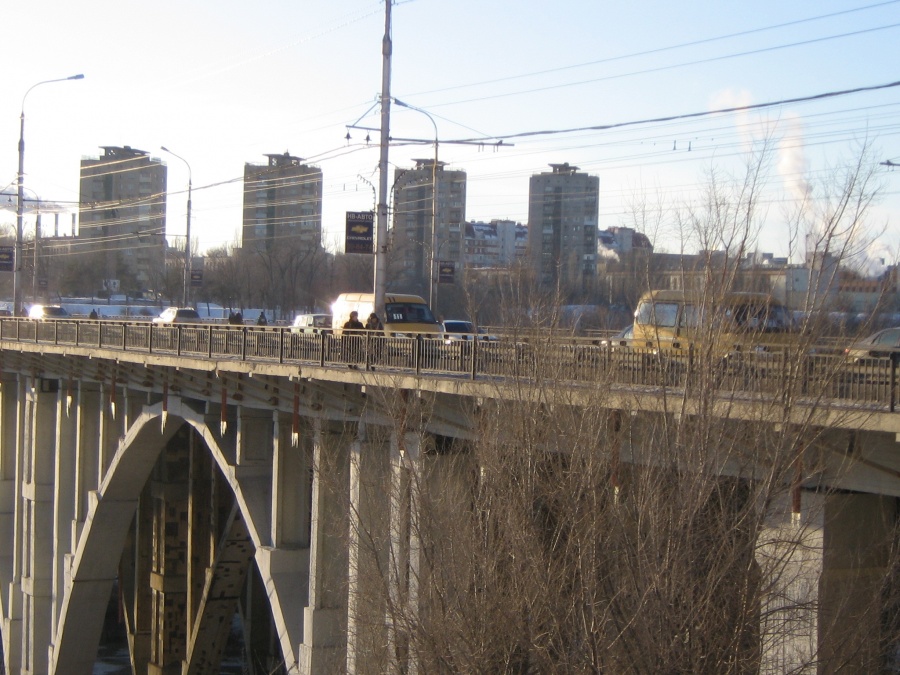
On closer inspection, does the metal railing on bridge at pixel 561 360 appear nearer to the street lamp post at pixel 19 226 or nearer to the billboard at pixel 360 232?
the billboard at pixel 360 232

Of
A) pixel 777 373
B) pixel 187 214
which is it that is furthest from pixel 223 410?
pixel 187 214

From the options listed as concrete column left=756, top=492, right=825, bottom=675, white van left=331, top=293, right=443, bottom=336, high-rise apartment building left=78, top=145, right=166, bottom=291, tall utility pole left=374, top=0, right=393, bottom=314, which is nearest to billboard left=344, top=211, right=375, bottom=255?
tall utility pole left=374, top=0, right=393, bottom=314

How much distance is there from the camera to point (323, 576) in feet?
56.9

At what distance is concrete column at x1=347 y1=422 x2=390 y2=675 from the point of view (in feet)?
41.5

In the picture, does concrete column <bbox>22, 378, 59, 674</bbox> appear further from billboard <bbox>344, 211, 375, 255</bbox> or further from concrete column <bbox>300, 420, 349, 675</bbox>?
concrete column <bbox>300, 420, 349, 675</bbox>

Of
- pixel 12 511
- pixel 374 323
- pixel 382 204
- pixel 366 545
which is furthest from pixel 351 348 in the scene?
pixel 12 511

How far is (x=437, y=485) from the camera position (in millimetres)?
14180

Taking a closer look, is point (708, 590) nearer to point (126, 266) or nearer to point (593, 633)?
point (593, 633)

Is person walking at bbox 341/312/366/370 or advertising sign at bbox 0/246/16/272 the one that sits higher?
advertising sign at bbox 0/246/16/272

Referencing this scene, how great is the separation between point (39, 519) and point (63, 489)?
66.2 inches

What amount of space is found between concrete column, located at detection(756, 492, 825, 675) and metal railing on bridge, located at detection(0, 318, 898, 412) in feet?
3.72

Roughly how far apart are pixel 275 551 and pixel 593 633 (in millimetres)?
9518

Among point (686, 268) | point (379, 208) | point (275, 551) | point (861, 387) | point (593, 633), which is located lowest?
point (275, 551)

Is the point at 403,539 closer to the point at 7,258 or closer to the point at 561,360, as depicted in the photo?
the point at 561,360
